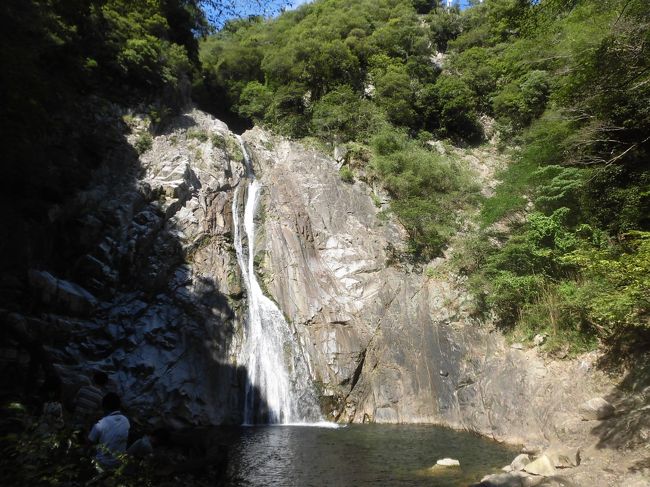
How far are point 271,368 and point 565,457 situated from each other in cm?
1003

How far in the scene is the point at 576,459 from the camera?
853 cm

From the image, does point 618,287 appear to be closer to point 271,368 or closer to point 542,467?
point 542,467

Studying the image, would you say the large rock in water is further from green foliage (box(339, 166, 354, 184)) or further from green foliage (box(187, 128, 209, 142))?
green foliage (box(187, 128, 209, 142))

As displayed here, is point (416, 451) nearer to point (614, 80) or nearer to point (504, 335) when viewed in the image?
point (504, 335)

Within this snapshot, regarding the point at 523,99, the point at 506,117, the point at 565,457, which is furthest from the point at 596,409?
the point at 506,117

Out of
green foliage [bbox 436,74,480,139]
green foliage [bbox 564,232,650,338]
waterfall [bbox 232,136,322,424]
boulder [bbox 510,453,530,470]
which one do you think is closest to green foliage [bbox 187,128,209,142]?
waterfall [bbox 232,136,322,424]

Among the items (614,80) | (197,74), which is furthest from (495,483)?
(197,74)

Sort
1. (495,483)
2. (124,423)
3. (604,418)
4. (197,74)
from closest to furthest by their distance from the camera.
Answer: (124,423) → (495,483) → (604,418) → (197,74)

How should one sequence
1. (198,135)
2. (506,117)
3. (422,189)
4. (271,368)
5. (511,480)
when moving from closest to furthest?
(511,480), (271,368), (422,189), (198,135), (506,117)

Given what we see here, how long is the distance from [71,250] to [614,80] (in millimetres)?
17098

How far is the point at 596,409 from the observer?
992cm

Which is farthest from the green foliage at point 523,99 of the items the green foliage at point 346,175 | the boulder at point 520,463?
the boulder at point 520,463

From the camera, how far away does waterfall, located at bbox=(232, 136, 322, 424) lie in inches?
592

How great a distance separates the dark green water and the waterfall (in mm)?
1308
